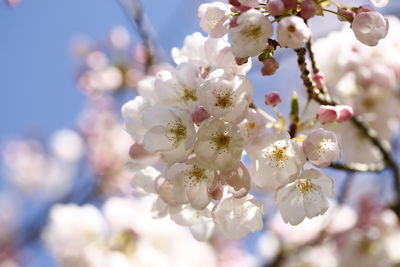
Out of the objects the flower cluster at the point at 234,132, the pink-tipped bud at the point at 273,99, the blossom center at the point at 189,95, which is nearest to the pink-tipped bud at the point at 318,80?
the flower cluster at the point at 234,132

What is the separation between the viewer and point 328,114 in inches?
46.7

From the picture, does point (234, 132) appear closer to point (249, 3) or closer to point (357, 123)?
point (249, 3)

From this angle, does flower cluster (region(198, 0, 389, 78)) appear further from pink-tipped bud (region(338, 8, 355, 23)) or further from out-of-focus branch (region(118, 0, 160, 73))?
out-of-focus branch (region(118, 0, 160, 73))

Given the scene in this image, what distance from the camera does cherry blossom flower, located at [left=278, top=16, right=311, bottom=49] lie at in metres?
0.96

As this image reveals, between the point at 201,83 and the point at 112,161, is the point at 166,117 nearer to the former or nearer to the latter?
the point at 201,83

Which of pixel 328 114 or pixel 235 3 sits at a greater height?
pixel 235 3

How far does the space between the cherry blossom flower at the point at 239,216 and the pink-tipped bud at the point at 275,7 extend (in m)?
0.42

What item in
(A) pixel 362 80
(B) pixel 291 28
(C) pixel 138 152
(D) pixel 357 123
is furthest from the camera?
(A) pixel 362 80

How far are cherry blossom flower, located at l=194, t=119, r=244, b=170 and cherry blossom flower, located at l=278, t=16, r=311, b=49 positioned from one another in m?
0.21

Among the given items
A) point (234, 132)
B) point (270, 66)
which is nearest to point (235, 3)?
point (270, 66)

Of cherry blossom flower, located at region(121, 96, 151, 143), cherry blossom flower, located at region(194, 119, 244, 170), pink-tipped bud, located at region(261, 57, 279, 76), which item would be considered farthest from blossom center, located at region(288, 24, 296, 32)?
cherry blossom flower, located at region(121, 96, 151, 143)

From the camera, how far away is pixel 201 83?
1163 millimetres

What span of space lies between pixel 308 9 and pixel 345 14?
6.2 inches

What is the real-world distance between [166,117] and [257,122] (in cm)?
20
